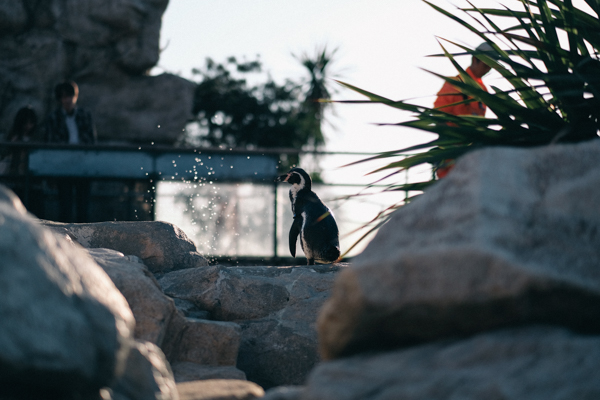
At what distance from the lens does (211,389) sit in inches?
65.1

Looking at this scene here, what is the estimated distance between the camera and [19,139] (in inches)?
269

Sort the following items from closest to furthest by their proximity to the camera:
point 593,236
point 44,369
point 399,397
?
point 44,369, point 399,397, point 593,236

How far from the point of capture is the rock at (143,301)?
2.17 metres

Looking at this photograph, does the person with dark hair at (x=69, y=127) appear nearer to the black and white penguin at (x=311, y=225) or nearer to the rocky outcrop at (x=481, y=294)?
the black and white penguin at (x=311, y=225)

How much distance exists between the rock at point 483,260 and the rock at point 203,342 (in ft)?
3.56

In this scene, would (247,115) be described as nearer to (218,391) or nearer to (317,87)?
(317,87)

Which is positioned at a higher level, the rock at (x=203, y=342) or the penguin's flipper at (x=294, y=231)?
the penguin's flipper at (x=294, y=231)

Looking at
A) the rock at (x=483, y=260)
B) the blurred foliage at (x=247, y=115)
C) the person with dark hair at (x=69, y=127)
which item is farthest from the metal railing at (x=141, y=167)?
the blurred foliage at (x=247, y=115)

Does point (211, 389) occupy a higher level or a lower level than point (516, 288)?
lower

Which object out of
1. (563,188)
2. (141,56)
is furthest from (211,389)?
(141,56)

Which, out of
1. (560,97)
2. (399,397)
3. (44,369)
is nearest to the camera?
(44,369)

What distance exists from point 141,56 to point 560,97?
11.6 meters

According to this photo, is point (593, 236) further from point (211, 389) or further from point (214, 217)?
point (214, 217)

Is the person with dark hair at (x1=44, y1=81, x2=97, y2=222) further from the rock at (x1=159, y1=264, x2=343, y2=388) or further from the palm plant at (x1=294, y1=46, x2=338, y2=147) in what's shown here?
the palm plant at (x1=294, y1=46, x2=338, y2=147)
